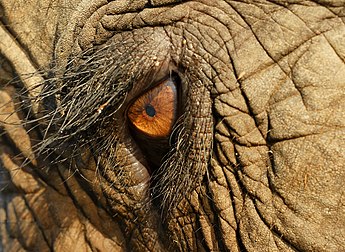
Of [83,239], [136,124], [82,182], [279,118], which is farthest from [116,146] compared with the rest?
[279,118]

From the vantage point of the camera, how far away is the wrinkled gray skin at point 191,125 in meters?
2.62

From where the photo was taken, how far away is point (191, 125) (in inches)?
113

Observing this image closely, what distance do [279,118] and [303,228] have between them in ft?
1.42

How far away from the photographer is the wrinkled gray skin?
2.62 metres

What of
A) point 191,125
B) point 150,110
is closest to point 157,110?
point 150,110

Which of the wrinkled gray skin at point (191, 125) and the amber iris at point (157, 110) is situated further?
the amber iris at point (157, 110)

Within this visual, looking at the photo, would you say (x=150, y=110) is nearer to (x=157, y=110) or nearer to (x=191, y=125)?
(x=157, y=110)

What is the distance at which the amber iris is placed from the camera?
2.92 metres

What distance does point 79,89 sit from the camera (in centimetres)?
311

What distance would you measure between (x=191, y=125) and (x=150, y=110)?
0.20 meters

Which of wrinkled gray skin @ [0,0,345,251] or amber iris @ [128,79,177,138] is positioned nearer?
wrinkled gray skin @ [0,0,345,251]

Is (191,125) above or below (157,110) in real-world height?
below

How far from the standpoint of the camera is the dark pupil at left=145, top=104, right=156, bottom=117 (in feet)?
9.66

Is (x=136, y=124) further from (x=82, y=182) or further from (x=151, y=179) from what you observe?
(x=82, y=182)
